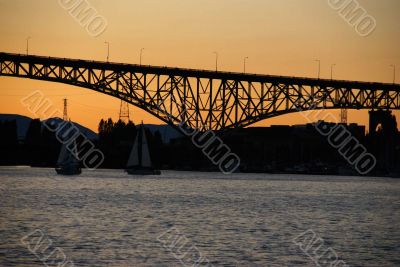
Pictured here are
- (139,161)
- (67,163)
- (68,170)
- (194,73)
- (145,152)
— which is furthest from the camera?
(68,170)

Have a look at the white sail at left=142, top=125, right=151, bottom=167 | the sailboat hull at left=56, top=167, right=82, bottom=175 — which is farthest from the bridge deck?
the sailboat hull at left=56, top=167, right=82, bottom=175

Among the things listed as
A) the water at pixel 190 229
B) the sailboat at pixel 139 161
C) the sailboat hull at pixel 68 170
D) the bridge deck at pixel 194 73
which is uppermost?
the bridge deck at pixel 194 73

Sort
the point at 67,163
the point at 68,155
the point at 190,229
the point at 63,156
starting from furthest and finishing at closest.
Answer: the point at 67,163
the point at 63,156
the point at 68,155
the point at 190,229

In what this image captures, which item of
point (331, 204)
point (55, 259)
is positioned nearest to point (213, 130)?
point (331, 204)

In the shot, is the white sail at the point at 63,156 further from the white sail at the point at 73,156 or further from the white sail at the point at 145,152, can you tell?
the white sail at the point at 145,152

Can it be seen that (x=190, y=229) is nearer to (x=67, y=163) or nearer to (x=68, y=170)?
(x=67, y=163)

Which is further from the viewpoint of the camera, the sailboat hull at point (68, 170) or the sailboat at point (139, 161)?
the sailboat hull at point (68, 170)

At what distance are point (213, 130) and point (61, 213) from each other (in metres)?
54.3

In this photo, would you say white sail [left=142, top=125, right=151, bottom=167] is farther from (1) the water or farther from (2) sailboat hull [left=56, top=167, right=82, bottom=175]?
(1) the water

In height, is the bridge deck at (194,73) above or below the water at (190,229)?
above

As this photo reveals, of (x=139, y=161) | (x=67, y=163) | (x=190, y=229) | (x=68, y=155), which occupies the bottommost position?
(x=190, y=229)

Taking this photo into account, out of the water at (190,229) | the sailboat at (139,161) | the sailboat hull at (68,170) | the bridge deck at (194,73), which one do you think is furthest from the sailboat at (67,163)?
the water at (190,229)

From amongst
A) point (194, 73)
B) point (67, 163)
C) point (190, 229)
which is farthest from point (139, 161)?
point (190, 229)

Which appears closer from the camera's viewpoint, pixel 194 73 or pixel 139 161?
pixel 194 73
